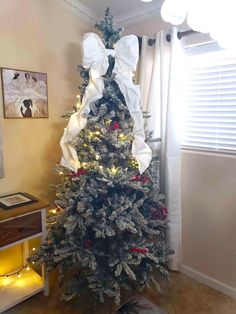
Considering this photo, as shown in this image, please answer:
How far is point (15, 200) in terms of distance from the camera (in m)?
1.86

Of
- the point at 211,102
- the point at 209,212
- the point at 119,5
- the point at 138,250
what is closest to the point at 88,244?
the point at 138,250

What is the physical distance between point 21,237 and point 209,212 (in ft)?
4.69

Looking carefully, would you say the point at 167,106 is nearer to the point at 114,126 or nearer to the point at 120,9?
the point at 114,126

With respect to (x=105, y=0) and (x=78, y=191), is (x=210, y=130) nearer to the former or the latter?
(x=78, y=191)

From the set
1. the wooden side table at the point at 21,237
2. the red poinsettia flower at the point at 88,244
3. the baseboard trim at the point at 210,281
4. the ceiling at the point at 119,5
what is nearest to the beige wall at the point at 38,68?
the ceiling at the point at 119,5

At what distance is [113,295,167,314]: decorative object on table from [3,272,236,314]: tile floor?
6 centimetres

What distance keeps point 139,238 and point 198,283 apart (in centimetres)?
78

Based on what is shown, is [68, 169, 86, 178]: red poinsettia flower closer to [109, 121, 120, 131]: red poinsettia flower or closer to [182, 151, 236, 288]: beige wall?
[109, 121, 120, 131]: red poinsettia flower

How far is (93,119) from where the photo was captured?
1.65 m

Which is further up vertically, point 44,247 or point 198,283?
point 44,247

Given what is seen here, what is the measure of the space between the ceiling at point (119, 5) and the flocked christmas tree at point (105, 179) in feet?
1.68

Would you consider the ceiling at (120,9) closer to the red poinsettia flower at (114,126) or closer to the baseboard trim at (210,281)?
the red poinsettia flower at (114,126)

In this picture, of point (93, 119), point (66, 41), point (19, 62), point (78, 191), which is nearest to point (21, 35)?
point (19, 62)

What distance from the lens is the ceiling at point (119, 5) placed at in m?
2.08
